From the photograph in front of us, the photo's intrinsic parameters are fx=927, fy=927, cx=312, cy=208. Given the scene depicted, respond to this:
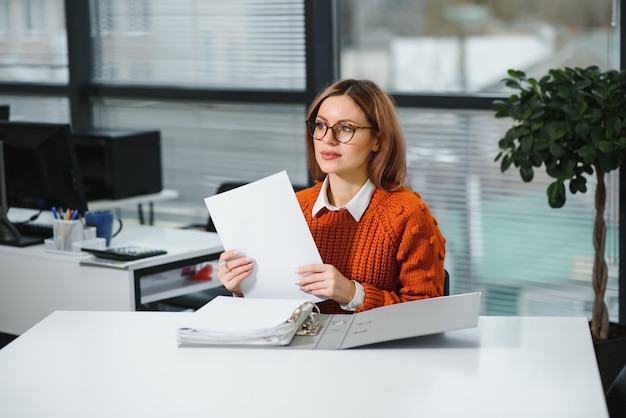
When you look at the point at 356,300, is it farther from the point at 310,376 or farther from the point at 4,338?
the point at 4,338

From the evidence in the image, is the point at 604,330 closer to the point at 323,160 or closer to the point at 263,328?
the point at 323,160

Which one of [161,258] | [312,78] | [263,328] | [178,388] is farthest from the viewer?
[312,78]

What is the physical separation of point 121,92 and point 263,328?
4.05 metres

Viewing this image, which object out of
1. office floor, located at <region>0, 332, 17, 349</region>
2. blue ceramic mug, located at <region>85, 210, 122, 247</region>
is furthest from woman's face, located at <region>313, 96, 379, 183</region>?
office floor, located at <region>0, 332, 17, 349</region>

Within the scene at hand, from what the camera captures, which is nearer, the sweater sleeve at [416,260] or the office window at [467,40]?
the sweater sleeve at [416,260]

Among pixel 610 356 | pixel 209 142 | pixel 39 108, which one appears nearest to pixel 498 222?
pixel 610 356

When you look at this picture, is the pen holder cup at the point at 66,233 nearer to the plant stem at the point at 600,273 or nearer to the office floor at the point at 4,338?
the office floor at the point at 4,338

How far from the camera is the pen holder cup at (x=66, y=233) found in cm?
356

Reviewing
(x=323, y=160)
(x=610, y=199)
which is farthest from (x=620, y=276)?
(x=323, y=160)

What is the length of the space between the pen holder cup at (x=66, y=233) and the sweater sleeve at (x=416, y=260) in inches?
65.0

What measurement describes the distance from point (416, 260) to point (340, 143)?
34 centimetres

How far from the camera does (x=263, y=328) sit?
1799mm

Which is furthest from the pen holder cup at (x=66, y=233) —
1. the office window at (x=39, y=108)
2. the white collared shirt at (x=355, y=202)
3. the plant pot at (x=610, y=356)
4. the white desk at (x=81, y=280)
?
the office window at (x=39, y=108)

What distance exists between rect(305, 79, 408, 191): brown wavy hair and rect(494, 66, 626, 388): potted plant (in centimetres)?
124
